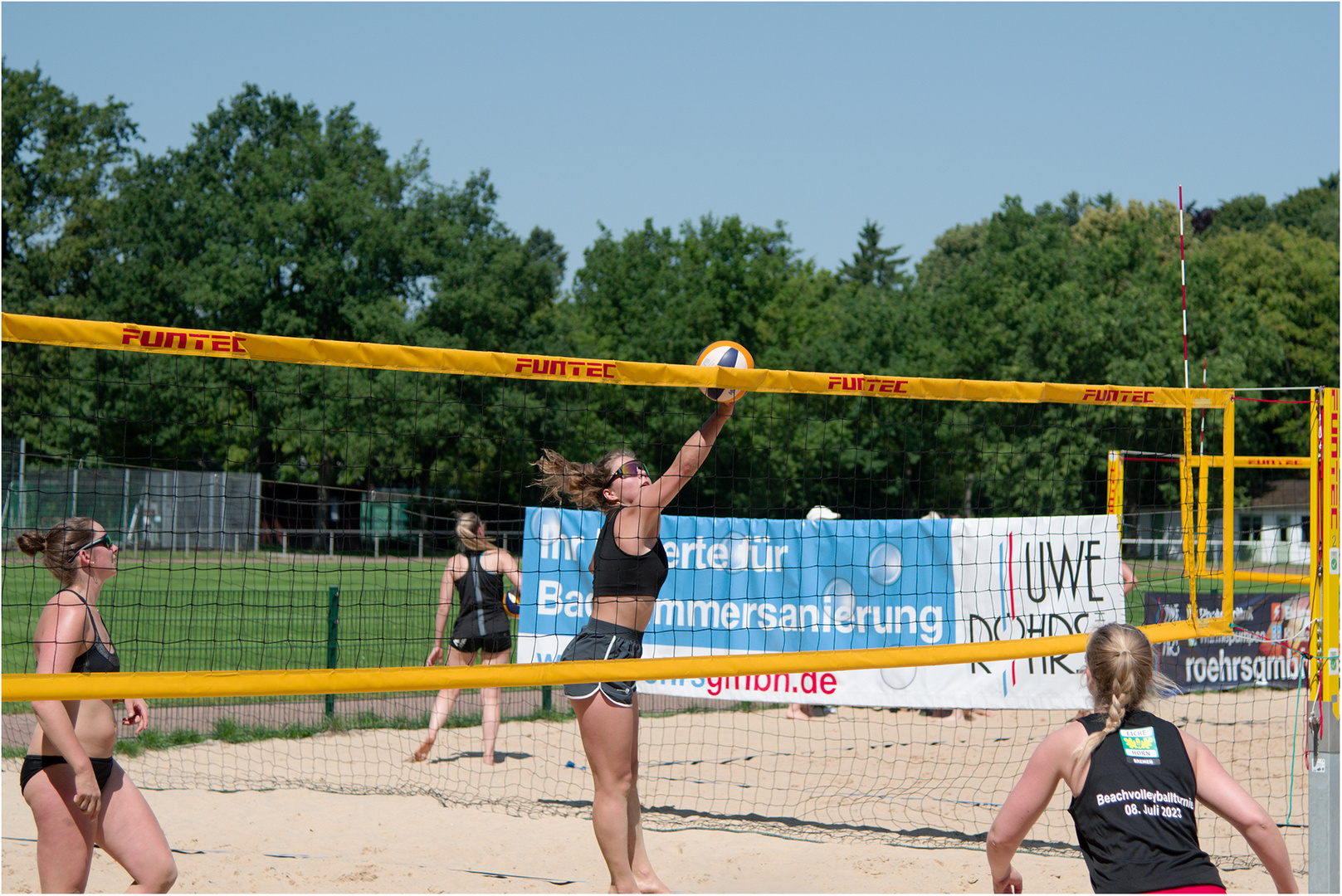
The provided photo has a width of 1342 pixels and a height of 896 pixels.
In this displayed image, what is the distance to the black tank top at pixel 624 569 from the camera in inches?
157

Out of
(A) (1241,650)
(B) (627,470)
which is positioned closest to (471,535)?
(B) (627,470)

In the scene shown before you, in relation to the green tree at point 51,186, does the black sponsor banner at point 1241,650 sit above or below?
below

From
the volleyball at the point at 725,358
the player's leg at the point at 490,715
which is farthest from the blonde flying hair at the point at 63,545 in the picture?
the player's leg at the point at 490,715

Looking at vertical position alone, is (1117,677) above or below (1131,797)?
above

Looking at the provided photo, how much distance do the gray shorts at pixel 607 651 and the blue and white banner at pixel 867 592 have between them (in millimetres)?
4163

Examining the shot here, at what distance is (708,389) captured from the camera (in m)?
4.25

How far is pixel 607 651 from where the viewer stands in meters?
4.00

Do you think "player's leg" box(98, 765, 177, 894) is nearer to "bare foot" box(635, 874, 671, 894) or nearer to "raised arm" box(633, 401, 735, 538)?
"bare foot" box(635, 874, 671, 894)

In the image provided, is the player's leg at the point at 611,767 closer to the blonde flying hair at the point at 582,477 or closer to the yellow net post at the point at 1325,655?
the blonde flying hair at the point at 582,477

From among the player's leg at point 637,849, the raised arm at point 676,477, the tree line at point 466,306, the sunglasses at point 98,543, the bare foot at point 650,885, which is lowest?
the bare foot at point 650,885

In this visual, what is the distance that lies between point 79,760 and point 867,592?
21.1ft

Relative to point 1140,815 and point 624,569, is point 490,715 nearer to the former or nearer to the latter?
point 624,569

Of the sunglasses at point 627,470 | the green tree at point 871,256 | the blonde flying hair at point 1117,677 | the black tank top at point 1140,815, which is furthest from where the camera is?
the green tree at point 871,256

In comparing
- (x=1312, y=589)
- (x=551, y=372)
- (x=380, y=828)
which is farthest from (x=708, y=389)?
(x=380, y=828)
